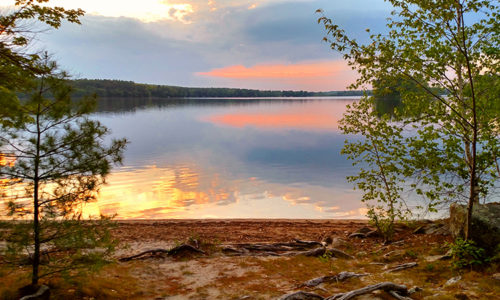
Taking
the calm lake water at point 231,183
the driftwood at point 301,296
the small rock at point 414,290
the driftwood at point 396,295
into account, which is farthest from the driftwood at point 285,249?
the calm lake water at point 231,183

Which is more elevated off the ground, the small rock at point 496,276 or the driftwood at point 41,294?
the small rock at point 496,276

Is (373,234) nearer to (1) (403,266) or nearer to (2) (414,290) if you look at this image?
(1) (403,266)

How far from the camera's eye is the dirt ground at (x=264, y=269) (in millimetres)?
7918

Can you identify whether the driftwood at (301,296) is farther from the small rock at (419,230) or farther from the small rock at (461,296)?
the small rock at (419,230)

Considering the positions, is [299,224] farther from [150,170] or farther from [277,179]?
[150,170]

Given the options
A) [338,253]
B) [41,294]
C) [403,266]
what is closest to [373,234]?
[338,253]

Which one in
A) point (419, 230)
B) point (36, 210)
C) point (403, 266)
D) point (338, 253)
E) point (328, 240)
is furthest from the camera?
point (328, 240)

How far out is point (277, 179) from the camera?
29.8m

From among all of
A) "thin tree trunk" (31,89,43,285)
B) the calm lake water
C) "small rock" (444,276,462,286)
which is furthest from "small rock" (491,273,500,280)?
"thin tree trunk" (31,89,43,285)

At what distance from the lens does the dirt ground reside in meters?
7.92

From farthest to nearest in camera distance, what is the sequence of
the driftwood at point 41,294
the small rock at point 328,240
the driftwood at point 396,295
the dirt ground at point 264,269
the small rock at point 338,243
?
the small rock at point 328,240 → the small rock at point 338,243 → the dirt ground at point 264,269 → the driftwood at point 41,294 → the driftwood at point 396,295

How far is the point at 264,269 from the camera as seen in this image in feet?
34.6

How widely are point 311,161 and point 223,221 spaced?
2352cm

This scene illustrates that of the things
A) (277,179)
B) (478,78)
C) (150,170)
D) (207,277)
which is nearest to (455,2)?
(478,78)
